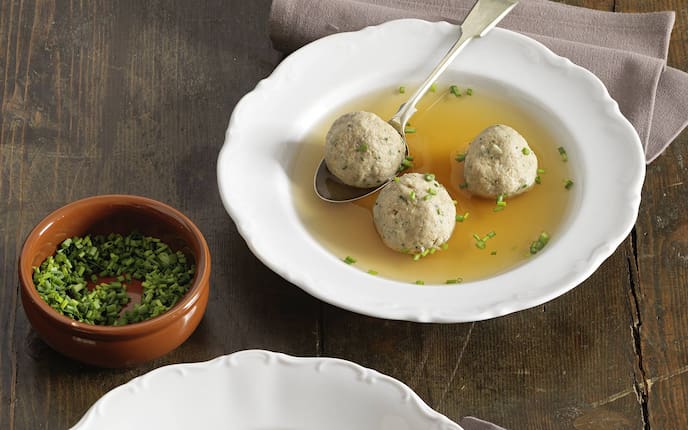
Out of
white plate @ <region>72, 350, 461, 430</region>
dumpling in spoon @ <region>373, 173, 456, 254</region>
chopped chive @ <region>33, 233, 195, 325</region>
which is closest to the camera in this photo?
white plate @ <region>72, 350, 461, 430</region>

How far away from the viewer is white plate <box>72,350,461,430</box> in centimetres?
168

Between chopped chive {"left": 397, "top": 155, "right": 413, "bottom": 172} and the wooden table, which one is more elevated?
chopped chive {"left": 397, "top": 155, "right": 413, "bottom": 172}

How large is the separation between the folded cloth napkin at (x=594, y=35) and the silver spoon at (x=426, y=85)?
0.13 metres

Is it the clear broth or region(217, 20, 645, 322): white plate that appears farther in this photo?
the clear broth

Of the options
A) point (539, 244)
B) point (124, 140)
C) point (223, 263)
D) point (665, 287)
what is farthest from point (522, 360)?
point (124, 140)

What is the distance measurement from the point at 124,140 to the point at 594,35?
3.85 ft

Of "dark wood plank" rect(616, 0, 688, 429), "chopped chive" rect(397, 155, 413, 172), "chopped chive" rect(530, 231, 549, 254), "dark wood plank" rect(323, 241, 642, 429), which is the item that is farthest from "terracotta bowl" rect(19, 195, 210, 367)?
"dark wood plank" rect(616, 0, 688, 429)

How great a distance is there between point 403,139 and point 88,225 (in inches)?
26.9

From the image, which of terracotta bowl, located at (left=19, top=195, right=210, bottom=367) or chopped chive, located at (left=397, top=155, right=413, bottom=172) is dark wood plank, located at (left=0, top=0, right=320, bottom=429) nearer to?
terracotta bowl, located at (left=19, top=195, right=210, bottom=367)

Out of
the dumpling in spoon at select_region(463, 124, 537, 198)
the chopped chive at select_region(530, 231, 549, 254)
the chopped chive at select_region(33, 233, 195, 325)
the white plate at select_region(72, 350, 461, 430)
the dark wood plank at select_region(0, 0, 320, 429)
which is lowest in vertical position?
the dark wood plank at select_region(0, 0, 320, 429)

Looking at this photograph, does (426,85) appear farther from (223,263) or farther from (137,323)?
(137,323)

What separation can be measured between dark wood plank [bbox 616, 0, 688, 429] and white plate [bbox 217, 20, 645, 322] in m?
0.17

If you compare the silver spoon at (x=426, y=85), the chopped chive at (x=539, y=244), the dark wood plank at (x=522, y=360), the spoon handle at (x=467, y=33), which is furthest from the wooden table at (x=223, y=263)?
the spoon handle at (x=467, y=33)

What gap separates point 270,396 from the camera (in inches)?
67.4
